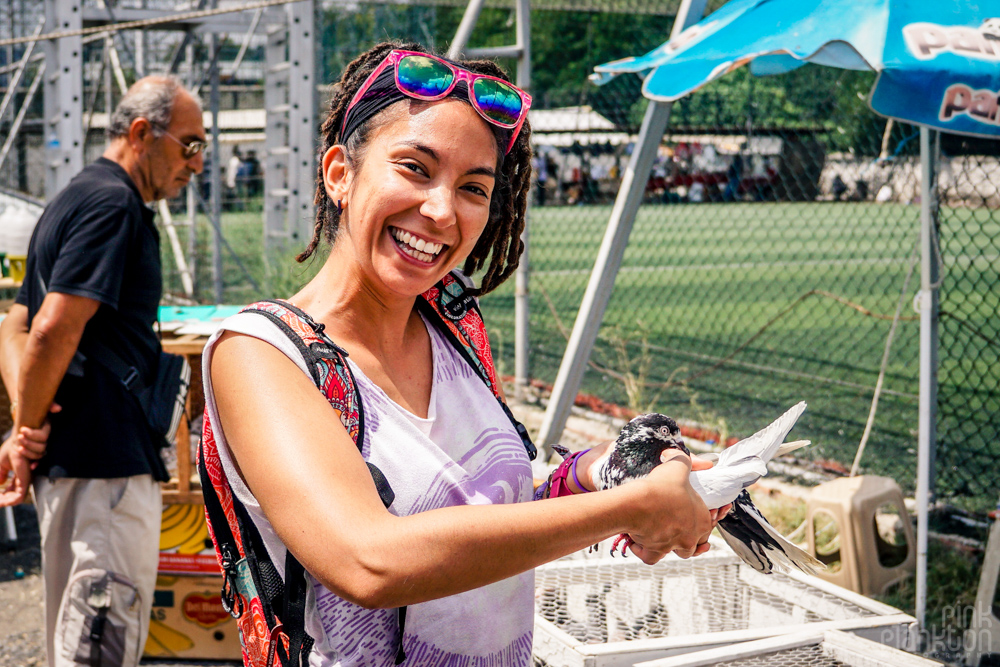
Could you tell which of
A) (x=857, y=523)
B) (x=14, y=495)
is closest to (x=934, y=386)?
(x=857, y=523)

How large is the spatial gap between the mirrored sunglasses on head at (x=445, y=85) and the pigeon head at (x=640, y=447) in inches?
20.5

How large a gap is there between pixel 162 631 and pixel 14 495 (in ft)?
3.75

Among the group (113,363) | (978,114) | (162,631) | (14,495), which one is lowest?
(162,631)

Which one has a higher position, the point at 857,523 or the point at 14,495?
the point at 14,495

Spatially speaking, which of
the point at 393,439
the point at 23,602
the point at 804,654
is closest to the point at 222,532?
the point at 393,439

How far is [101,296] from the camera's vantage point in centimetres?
267

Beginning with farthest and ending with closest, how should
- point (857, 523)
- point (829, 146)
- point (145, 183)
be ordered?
point (829, 146)
point (857, 523)
point (145, 183)

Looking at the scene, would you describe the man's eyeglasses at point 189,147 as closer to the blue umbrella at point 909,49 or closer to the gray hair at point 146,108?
the gray hair at point 146,108

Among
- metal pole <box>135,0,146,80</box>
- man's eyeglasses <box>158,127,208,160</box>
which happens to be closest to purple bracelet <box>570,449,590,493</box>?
man's eyeglasses <box>158,127,208,160</box>

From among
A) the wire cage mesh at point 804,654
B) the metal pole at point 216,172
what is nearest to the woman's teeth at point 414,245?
the wire cage mesh at point 804,654

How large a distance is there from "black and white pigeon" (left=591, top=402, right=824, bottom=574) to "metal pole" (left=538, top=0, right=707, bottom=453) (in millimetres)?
3073

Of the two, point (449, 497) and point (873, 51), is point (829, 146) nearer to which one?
point (873, 51)

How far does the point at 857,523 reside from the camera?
13.3 ft

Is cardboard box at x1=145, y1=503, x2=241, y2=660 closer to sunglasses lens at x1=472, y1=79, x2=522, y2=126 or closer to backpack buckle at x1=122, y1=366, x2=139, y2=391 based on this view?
backpack buckle at x1=122, y1=366, x2=139, y2=391
